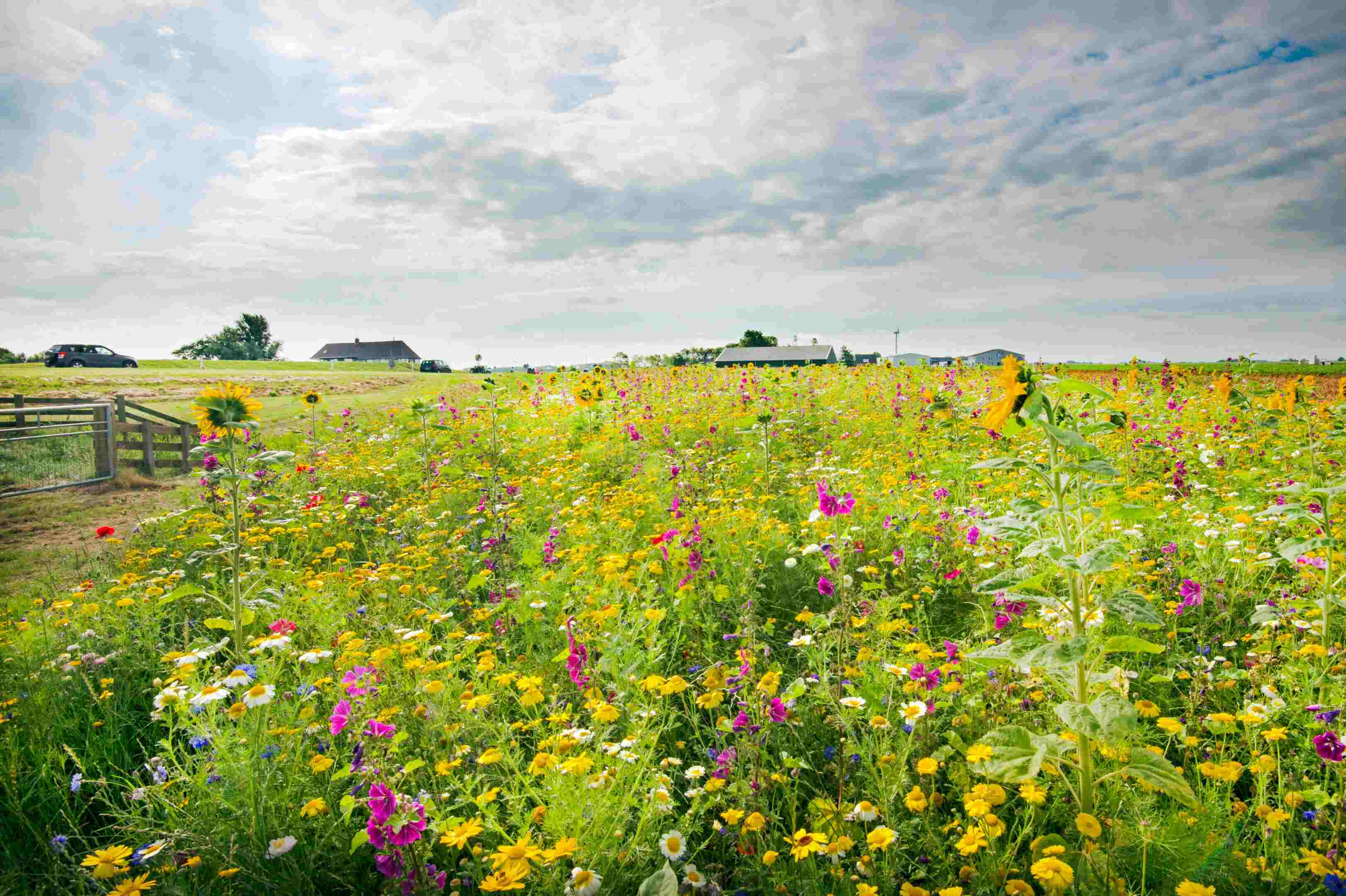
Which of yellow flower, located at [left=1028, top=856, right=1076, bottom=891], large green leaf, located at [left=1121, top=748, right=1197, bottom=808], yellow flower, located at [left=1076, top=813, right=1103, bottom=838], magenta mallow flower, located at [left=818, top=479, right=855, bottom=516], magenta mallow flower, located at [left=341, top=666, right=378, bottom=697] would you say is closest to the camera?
yellow flower, located at [left=1028, top=856, right=1076, bottom=891]

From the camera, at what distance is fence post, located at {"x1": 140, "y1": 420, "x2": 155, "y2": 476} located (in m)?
11.7

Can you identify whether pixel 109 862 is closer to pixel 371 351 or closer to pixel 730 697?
pixel 730 697

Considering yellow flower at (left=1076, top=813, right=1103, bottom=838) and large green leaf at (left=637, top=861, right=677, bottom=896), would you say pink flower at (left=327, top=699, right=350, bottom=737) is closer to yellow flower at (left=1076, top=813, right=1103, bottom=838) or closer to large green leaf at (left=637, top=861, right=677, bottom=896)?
large green leaf at (left=637, top=861, right=677, bottom=896)

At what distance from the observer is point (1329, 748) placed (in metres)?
1.92

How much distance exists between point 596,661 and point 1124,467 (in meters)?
5.43

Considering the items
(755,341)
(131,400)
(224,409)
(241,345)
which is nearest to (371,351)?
(241,345)

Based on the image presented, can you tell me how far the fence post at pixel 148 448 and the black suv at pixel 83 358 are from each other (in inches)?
1202

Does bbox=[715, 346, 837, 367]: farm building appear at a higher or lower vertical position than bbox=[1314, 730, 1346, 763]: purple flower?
higher

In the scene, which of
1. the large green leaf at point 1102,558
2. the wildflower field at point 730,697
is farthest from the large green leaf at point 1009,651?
the large green leaf at point 1102,558

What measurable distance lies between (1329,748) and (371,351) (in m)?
97.4

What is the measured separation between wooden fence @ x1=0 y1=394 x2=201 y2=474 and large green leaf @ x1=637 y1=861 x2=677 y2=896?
41.0ft

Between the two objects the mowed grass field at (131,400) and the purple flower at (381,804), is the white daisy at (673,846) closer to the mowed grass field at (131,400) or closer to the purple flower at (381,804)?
the purple flower at (381,804)

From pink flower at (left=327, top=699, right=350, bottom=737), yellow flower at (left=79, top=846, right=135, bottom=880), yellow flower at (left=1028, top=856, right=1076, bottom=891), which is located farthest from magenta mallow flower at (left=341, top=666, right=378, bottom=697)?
yellow flower at (left=1028, top=856, right=1076, bottom=891)

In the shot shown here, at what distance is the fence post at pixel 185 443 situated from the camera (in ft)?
39.3
